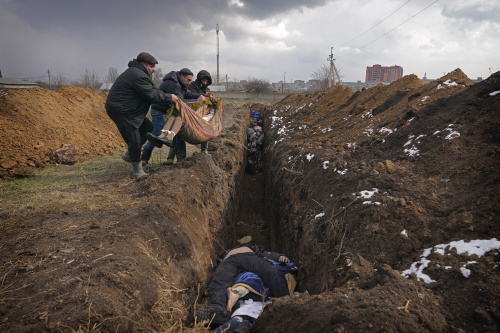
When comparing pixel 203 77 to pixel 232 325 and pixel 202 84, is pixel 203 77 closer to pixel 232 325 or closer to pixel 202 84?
pixel 202 84

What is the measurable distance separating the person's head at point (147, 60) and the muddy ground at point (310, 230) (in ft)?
6.06

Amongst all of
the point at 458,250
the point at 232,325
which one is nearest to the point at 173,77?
the point at 232,325

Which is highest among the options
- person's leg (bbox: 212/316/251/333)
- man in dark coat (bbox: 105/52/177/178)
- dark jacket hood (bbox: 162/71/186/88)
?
dark jacket hood (bbox: 162/71/186/88)

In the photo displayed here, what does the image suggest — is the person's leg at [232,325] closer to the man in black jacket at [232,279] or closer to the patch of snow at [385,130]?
Result: the man in black jacket at [232,279]

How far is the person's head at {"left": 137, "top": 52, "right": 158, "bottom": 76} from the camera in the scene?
4812 mm

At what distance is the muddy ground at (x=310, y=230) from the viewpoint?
81.0 inches

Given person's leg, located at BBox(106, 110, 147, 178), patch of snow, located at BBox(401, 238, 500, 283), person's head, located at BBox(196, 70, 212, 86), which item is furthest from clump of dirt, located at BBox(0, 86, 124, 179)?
patch of snow, located at BBox(401, 238, 500, 283)

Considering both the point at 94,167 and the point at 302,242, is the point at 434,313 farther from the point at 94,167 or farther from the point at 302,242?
the point at 94,167

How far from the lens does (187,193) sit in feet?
15.7

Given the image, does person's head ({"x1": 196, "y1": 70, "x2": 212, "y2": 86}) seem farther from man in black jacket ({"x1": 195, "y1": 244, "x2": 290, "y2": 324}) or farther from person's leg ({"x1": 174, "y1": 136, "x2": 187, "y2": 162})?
man in black jacket ({"x1": 195, "y1": 244, "x2": 290, "y2": 324})

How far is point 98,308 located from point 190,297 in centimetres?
143

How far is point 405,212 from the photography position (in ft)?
10.3

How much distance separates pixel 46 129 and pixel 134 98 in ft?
20.6

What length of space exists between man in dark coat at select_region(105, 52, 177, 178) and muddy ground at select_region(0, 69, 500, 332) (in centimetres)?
84
